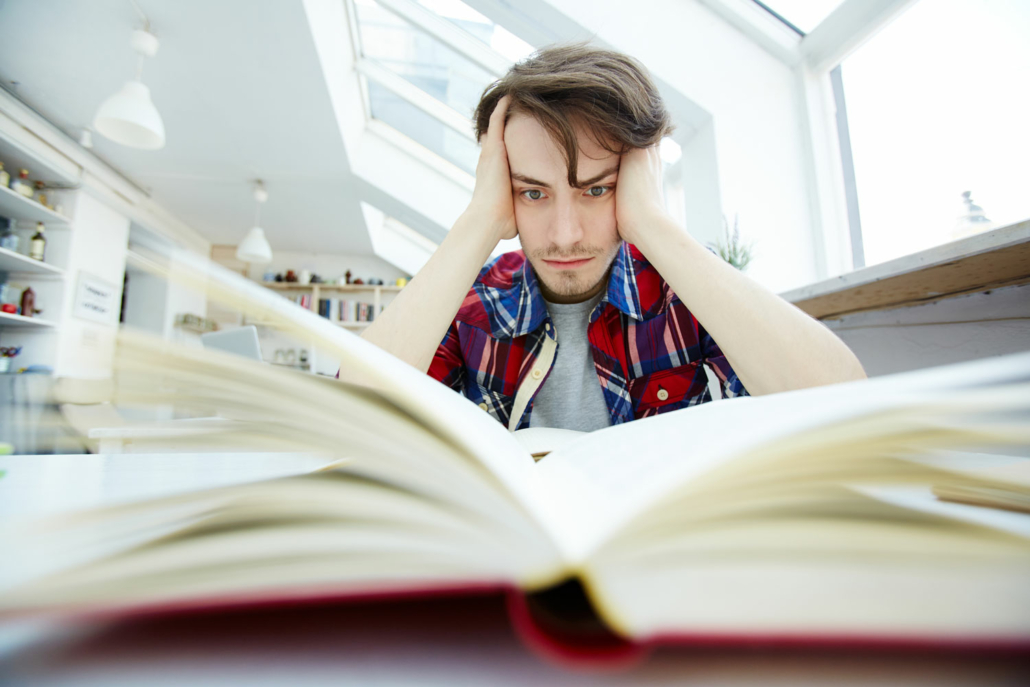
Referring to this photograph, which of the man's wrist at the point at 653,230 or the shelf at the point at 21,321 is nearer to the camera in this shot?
the man's wrist at the point at 653,230

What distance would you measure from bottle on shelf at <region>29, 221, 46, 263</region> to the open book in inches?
168

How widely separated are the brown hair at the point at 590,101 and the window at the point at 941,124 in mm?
777

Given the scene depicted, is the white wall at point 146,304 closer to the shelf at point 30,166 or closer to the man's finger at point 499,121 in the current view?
the shelf at point 30,166

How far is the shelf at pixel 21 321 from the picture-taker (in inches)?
114

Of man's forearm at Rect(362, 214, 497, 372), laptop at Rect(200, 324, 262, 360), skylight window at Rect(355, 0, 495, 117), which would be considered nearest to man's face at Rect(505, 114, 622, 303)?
man's forearm at Rect(362, 214, 497, 372)

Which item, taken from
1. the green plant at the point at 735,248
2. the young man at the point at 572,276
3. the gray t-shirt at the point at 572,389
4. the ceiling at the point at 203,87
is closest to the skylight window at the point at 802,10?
the green plant at the point at 735,248

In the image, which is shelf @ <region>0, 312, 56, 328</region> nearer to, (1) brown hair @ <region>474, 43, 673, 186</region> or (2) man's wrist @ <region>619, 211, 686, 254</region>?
(1) brown hair @ <region>474, 43, 673, 186</region>

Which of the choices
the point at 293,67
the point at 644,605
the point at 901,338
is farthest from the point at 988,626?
the point at 293,67

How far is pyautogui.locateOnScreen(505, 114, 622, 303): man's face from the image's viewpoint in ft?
2.35

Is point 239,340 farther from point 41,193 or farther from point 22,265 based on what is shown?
point 41,193

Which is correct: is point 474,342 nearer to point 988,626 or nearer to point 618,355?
point 618,355

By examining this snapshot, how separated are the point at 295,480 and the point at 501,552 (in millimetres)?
75

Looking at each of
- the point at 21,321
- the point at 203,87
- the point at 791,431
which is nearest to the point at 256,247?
the point at 203,87

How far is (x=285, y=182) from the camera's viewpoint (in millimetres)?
3779
